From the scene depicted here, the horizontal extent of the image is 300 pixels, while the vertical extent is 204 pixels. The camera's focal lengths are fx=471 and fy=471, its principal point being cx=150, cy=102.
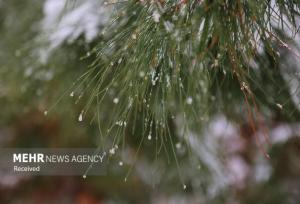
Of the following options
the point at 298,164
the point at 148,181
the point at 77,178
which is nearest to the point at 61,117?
the point at 148,181

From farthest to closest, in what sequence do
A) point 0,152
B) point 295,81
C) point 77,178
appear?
point 77,178 < point 0,152 < point 295,81

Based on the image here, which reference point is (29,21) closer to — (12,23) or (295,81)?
(12,23)

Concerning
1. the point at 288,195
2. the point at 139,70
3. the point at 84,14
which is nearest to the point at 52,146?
the point at 84,14

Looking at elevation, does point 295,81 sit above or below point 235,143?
above

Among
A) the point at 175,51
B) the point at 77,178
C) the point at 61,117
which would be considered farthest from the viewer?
the point at 77,178

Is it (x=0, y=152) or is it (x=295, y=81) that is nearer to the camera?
(x=295, y=81)

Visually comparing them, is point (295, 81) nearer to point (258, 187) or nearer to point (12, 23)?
point (258, 187)

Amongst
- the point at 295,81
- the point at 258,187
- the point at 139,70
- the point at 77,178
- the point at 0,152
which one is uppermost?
the point at 139,70
